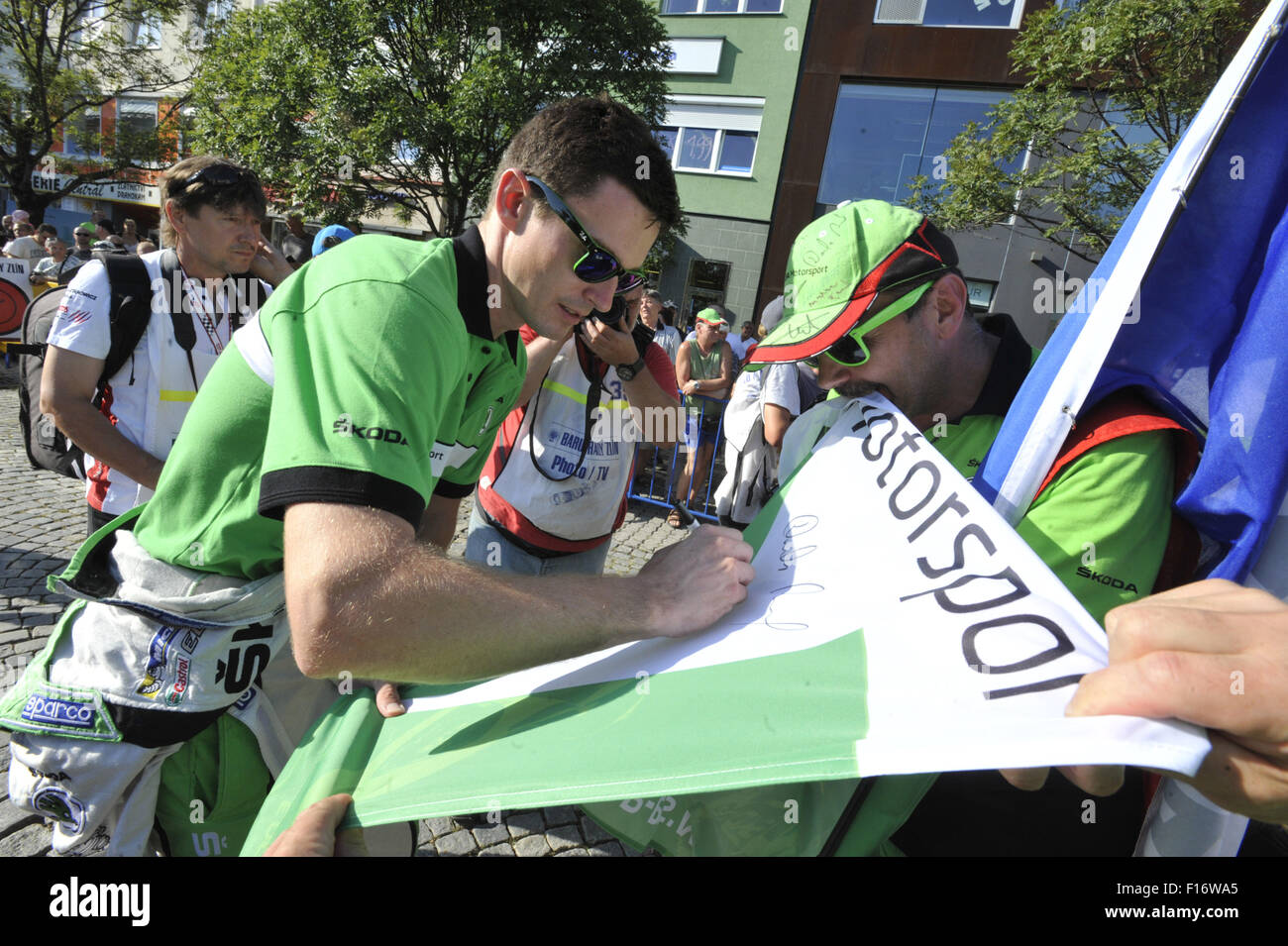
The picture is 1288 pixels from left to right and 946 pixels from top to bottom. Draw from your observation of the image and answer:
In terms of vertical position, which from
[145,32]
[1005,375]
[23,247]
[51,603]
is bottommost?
[51,603]

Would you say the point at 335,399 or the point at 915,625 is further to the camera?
the point at 335,399

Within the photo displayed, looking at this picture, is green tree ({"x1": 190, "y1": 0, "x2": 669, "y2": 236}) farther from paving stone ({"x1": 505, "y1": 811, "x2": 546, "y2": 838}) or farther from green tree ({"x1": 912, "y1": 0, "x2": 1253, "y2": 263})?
paving stone ({"x1": 505, "y1": 811, "x2": 546, "y2": 838})

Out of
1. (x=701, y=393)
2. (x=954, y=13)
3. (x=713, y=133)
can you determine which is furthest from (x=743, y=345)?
(x=954, y=13)

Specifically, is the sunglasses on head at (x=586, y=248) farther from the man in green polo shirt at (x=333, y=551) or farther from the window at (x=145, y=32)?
the window at (x=145, y=32)

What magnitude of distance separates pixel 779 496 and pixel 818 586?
1.29 feet

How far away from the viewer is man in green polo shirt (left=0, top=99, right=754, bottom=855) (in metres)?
0.94

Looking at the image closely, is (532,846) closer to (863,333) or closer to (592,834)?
(592,834)

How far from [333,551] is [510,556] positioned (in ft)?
6.39

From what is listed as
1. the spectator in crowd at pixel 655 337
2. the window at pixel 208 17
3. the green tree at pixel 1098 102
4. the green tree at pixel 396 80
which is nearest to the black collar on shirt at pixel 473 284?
the spectator in crowd at pixel 655 337

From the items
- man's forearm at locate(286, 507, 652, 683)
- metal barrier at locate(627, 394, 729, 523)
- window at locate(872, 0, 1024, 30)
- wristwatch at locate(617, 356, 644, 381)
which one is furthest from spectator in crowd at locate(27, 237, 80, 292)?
window at locate(872, 0, 1024, 30)

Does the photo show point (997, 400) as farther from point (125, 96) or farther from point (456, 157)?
point (125, 96)

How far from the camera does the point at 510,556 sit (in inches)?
111

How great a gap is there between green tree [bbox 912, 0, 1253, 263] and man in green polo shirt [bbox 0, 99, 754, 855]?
10.5 meters

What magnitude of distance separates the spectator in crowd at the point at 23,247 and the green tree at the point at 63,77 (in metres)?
10.7
